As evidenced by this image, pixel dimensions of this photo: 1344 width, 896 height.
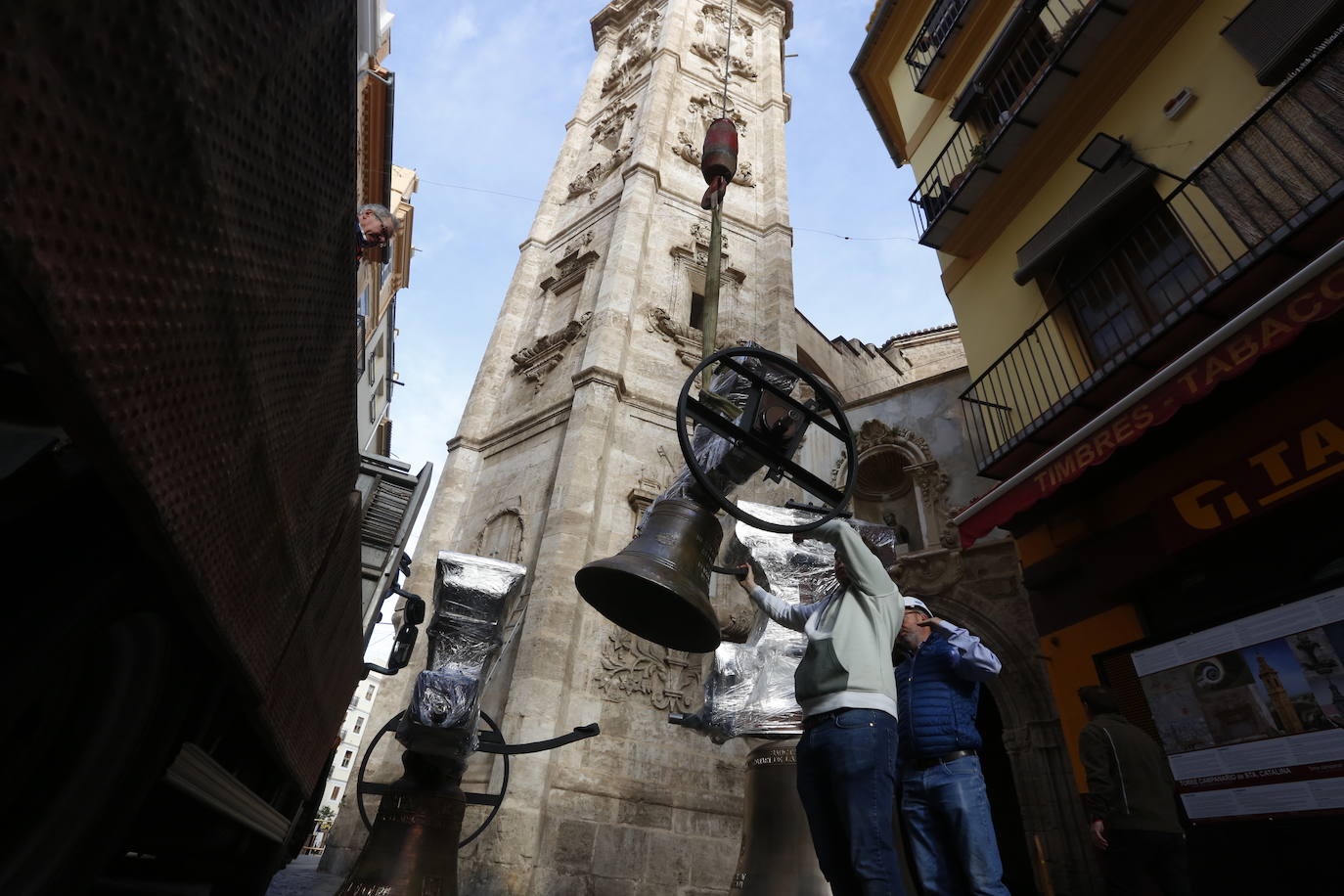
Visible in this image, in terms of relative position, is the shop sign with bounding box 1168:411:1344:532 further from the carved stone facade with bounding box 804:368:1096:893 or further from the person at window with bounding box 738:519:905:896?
the person at window with bounding box 738:519:905:896

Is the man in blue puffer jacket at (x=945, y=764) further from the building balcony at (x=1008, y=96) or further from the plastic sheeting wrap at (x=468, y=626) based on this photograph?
the building balcony at (x=1008, y=96)

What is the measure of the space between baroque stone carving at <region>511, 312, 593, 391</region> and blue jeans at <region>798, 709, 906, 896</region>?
10937mm

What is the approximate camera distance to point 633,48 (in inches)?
854

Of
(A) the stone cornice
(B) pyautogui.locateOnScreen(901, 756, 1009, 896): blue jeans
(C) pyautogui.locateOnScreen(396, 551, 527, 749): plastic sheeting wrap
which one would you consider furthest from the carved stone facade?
(A) the stone cornice

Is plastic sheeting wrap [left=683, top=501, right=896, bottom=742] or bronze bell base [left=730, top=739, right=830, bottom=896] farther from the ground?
plastic sheeting wrap [left=683, top=501, right=896, bottom=742]

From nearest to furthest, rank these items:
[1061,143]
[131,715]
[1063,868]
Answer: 1. [131,715]
2. [1063,868]
3. [1061,143]

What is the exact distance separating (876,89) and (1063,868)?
1410cm

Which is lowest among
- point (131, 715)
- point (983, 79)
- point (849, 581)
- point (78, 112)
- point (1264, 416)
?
Answer: point (131, 715)

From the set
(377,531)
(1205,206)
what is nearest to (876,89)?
(1205,206)

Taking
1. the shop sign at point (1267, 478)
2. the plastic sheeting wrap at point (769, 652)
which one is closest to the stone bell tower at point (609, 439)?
the plastic sheeting wrap at point (769, 652)

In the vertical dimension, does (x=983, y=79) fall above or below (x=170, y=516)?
above

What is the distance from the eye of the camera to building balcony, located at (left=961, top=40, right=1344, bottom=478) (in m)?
5.24

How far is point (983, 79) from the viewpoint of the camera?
1020 centimetres

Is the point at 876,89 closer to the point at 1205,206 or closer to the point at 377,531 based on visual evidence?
the point at 1205,206
